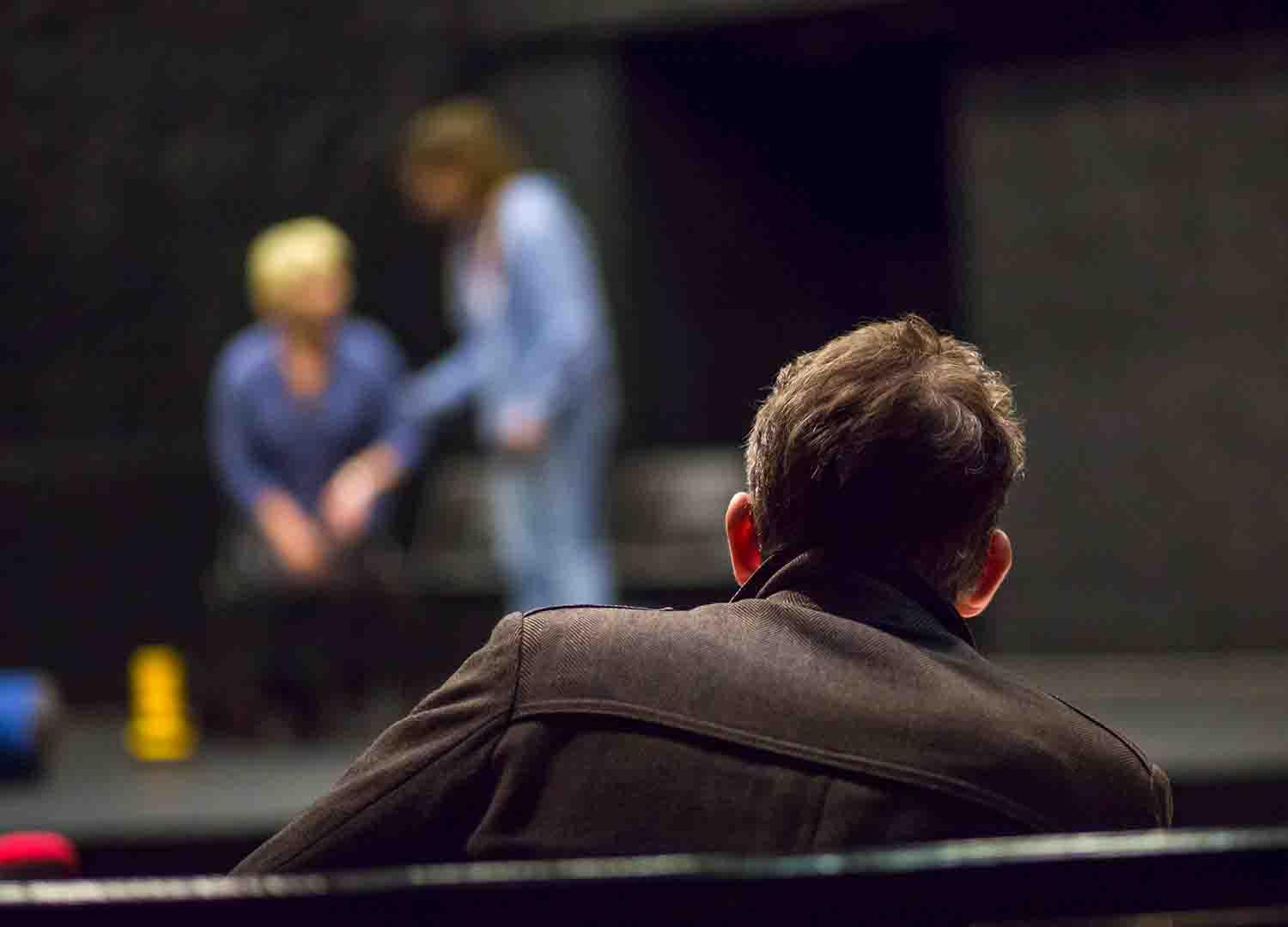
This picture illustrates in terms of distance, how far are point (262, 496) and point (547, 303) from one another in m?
1.14

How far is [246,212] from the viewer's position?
8109 mm

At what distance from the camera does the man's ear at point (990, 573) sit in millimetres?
1401

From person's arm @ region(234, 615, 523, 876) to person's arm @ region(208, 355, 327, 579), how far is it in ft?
15.5

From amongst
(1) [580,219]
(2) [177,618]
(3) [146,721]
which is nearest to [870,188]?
(1) [580,219]

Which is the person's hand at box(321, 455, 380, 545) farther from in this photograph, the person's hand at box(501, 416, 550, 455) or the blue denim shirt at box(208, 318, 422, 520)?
the person's hand at box(501, 416, 550, 455)

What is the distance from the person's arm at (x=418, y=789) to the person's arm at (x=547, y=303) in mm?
4117

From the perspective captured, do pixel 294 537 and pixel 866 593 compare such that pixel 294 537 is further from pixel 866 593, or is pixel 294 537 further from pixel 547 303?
pixel 866 593

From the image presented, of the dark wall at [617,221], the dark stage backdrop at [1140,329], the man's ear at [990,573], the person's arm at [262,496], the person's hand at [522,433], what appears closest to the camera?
the man's ear at [990,573]

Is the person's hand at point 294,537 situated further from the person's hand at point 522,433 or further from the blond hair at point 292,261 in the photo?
the person's hand at point 522,433

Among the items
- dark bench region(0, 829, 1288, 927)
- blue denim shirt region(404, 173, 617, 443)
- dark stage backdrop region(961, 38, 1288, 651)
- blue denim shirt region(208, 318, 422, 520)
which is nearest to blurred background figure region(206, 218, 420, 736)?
blue denim shirt region(208, 318, 422, 520)

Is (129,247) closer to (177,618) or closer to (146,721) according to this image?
(177,618)

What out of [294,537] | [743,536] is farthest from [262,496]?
[743,536]

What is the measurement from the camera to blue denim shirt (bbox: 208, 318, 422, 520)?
19.6ft

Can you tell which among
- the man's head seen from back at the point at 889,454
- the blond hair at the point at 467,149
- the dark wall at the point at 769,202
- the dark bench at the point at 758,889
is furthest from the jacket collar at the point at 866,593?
the dark wall at the point at 769,202
